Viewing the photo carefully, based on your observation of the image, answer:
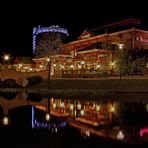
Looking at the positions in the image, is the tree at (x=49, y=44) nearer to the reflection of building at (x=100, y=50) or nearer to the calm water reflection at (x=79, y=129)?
the reflection of building at (x=100, y=50)

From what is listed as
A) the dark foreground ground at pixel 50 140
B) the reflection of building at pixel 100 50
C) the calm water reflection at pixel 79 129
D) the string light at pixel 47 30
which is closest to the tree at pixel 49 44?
the string light at pixel 47 30

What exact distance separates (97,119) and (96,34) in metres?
34.5

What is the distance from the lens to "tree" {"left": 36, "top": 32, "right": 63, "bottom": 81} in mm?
54684

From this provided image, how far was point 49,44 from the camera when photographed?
192 feet

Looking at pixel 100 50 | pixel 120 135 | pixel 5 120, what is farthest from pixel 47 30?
pixel 120 135

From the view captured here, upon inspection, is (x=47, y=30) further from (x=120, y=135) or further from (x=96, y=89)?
(x=120, y=135)

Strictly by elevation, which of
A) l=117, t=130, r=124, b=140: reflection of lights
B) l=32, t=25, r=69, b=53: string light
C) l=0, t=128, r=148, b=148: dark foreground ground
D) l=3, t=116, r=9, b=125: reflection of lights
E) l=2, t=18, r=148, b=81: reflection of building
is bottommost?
l=3, t=116, r=9, b=125: reflection of lights

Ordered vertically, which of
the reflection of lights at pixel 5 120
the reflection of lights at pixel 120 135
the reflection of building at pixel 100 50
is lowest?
the reflection of lights at pixel 5 120

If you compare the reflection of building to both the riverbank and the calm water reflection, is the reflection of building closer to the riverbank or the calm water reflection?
the riverbank

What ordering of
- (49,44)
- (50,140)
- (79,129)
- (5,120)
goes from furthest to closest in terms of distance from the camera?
(49,44), (5,120), (79,129), (50,140)

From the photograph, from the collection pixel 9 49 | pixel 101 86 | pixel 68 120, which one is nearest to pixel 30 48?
pixel 9 49

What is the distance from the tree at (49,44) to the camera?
54.7 metres

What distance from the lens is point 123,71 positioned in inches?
1387

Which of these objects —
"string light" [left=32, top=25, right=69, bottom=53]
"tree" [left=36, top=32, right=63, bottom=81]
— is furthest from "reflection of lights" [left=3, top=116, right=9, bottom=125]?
"string light" [left=32, top=25, right=69, bottom=53]
